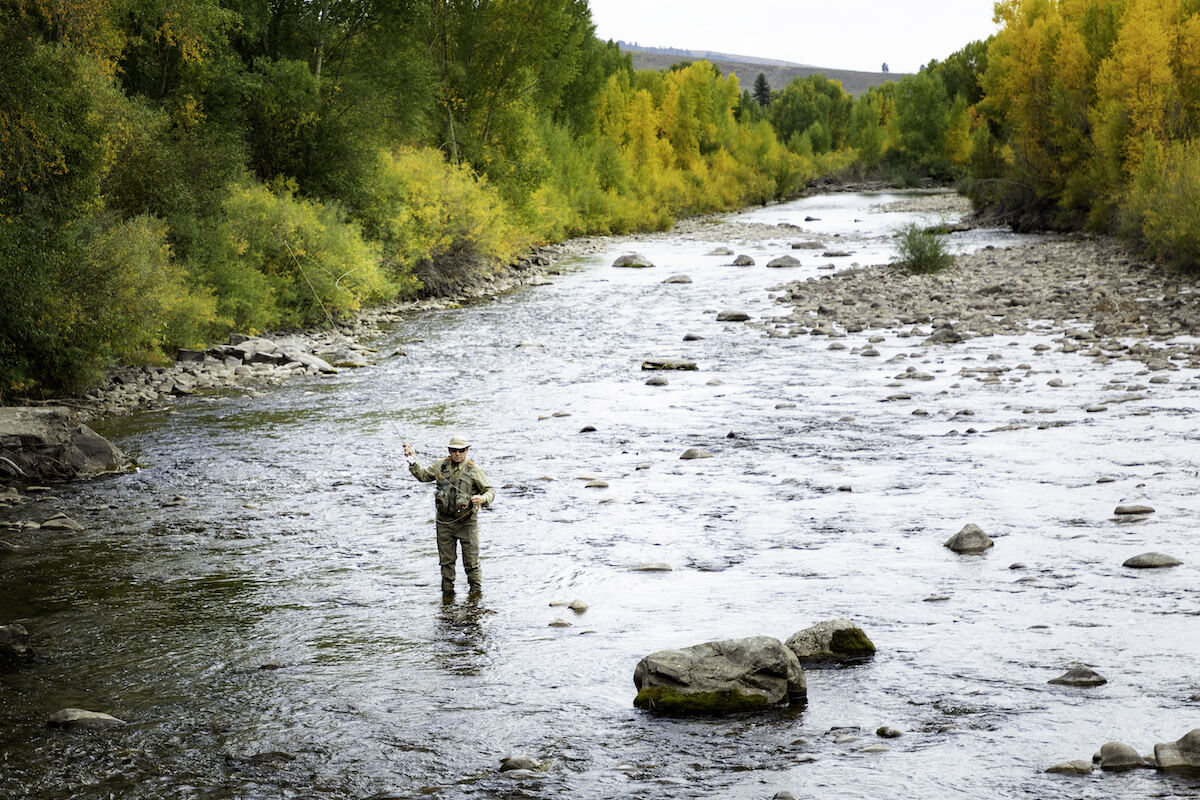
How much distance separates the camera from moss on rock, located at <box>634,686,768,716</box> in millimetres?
7762

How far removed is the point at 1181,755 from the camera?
6520 millimetres

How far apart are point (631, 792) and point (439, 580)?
4.61 meters

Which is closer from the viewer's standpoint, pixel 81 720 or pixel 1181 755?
pixel 1181 755

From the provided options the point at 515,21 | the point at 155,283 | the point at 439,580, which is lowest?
the point at 439,580

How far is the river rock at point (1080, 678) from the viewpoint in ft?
25.8

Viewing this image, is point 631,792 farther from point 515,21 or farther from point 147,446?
point 515,21

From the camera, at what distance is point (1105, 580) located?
9930mm

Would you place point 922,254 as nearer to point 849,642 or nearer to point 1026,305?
point 1026,305

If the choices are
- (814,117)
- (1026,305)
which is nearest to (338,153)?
(1026,305)

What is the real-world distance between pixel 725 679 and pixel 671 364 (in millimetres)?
15110

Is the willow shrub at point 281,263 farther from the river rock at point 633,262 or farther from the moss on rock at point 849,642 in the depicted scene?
the moss on rock at point 849,642

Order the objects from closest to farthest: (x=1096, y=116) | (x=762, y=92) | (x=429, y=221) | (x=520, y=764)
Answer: (x=520, y=764) < (x=429, y=221) < (x=1096, y=116) < (x=762, y=92)

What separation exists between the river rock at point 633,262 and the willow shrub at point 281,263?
14923 millimetres

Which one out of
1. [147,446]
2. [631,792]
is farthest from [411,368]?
[631,792]
